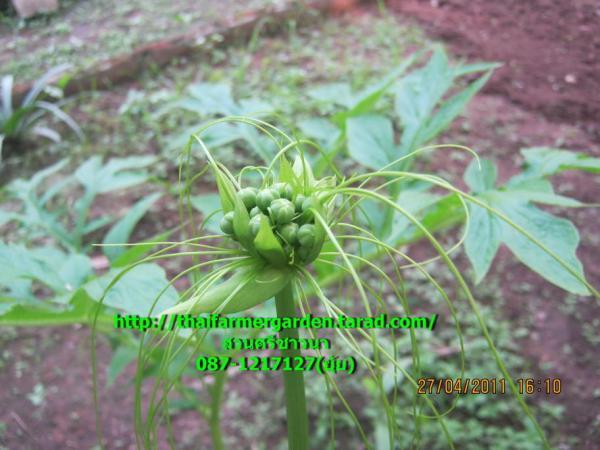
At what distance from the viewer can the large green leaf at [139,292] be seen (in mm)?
900

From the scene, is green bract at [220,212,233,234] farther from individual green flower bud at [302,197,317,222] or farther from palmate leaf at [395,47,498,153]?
palmate leaf at [395,47,498,153]

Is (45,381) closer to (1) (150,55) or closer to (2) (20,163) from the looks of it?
(2) (20,163)

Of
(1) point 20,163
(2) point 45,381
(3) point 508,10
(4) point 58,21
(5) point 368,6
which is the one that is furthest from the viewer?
(4) point 58,21

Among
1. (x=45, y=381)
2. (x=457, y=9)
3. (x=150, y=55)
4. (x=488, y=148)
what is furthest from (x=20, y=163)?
(x=457, y=9)

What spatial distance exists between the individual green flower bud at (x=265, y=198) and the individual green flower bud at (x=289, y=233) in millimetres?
37

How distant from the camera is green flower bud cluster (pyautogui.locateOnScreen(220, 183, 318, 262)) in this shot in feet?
2.25

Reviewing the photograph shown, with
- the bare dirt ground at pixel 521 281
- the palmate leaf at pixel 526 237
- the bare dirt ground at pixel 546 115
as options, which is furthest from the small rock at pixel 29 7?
the palmate leaf at pixel 526 237

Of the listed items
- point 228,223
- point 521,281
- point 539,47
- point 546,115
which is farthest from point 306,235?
point 539,47

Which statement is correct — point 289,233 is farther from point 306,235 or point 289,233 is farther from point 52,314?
point 52,314

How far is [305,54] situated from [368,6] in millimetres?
785

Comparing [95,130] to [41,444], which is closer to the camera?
[41,444]

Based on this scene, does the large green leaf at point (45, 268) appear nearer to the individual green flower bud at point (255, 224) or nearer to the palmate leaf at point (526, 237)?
the individual green flower bud at point (255, 224)

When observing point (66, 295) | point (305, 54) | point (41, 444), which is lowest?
point (41, 444)

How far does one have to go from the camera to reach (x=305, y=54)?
11.4 ft
